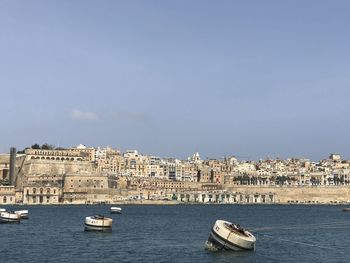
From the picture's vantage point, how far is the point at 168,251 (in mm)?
35688

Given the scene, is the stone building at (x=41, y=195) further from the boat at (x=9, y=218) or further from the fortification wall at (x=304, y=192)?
the boat at (x=9, y=218)

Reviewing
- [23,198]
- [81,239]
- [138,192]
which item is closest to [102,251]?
[81,239]

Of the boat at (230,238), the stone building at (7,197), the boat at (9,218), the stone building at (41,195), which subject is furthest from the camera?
the stone building at (41,195)

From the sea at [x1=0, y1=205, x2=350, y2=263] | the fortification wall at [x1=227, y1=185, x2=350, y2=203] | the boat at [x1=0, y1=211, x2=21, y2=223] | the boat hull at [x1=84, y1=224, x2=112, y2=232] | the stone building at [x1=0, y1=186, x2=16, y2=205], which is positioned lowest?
the sea at [x1=0, y1=205, x2=350, y2=263]

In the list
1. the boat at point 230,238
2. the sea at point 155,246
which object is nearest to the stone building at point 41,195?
the sea at point 155,246

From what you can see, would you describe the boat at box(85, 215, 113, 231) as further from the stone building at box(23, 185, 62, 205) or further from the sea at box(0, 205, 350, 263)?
the stone building at box(23, 185, 62, 205)

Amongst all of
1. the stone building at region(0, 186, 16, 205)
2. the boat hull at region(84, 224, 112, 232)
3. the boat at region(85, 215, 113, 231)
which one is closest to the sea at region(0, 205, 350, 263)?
the boat hull at region(84, 224, 112, 232)

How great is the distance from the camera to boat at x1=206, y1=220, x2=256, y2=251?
33.0 metres

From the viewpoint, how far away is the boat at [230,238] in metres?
33.0

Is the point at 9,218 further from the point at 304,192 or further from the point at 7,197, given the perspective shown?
the point at 304,192

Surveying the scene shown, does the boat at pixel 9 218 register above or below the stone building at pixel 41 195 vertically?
below

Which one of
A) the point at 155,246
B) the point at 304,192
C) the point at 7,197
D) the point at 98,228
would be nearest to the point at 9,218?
the point at 98,228

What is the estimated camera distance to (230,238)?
Result: 108 feet

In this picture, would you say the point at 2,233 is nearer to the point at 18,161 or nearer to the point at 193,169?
the point at 18,161
